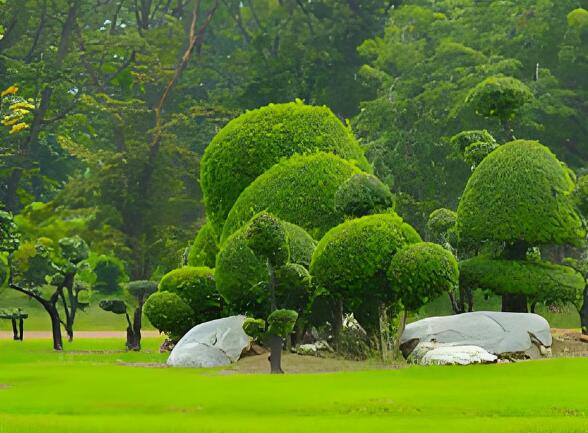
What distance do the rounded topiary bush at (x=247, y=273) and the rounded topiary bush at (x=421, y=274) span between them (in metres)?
2.28

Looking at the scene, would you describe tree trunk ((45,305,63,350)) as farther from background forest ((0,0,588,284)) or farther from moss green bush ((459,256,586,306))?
moss green bush ((459,256,586,306))

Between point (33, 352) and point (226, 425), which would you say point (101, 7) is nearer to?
point (33, 352)

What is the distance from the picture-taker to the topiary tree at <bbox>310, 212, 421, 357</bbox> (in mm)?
16938

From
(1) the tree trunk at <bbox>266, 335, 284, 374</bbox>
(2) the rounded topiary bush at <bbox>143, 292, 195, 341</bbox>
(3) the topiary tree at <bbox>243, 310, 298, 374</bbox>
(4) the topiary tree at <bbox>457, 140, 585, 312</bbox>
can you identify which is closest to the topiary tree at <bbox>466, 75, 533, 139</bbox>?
(4) the topiary tree at <bbox>457, 140, 585, 312</bbox>

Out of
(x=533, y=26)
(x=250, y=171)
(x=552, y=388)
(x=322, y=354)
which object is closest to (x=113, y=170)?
(x=533, y=26)

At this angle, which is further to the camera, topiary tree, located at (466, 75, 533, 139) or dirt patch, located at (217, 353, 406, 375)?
topiary tree, located at (466, 75, 533, 139)

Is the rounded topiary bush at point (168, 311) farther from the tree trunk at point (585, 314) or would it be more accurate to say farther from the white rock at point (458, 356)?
the tree trunk at point (585, 314)

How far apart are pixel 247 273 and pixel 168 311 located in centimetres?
333

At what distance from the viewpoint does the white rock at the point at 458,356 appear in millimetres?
15938

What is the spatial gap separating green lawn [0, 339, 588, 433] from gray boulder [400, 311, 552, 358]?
1597 millimetres

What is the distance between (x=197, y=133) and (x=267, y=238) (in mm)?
37814

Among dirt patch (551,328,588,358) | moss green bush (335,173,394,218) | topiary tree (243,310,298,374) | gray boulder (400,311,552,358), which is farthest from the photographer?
dirt patch (551,328,588,358)

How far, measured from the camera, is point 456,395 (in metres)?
12.2

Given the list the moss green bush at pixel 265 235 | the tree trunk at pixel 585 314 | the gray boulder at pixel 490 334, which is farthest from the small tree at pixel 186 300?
the tree trunk at pixel 585 314
